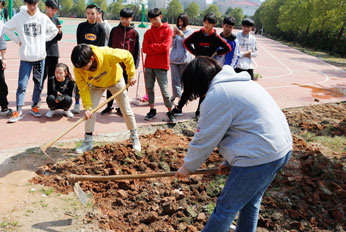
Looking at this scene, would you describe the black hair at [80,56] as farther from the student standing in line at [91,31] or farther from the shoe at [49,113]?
the shoe at [49,113]

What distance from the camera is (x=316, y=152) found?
453cm

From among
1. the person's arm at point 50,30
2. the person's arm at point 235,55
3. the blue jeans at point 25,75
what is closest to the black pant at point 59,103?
the blue jeans at point 25,75

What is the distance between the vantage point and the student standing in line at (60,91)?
18.4 ft

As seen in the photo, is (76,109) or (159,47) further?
(76,109)

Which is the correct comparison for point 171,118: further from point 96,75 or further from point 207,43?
point 96,75

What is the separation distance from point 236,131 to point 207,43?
3726 millimetres

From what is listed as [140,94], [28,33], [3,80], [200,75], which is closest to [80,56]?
[200,75]

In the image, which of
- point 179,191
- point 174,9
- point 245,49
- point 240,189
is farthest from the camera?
point 174,9

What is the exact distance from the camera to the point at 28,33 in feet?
17.3

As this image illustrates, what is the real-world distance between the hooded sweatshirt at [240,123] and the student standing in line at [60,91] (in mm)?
4015

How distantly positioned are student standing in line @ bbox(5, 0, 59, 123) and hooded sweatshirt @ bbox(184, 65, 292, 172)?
411 cm

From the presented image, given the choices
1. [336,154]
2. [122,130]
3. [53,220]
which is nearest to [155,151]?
[122,130]

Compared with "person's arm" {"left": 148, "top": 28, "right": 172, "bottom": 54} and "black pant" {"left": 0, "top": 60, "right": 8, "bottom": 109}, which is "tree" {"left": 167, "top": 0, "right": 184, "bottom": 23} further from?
"black pant" {"left": 0, "top": 60, "right": 8, "bottom": 109}

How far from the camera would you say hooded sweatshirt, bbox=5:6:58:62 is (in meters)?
5.22
